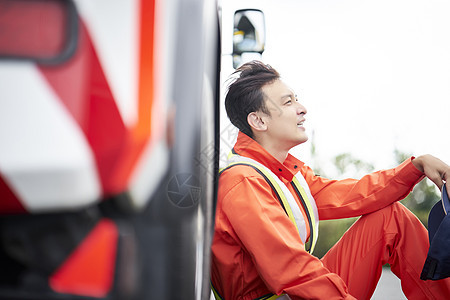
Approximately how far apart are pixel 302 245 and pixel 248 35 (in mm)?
931

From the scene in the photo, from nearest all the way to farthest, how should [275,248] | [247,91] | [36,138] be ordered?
[36,138]
[275,248]
[247,91]

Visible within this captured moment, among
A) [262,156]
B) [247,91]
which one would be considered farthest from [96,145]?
[247,91]

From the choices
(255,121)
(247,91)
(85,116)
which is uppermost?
(85,116)

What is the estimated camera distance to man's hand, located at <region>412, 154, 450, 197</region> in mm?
1472

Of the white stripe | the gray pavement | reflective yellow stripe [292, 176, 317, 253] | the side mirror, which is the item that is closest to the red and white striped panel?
the white stripe

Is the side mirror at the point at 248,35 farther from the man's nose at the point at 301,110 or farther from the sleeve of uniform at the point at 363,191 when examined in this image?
the sleeve of uniform at the point at 363,191

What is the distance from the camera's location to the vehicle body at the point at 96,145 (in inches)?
18.5

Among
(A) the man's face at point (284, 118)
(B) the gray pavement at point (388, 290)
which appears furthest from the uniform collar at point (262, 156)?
(B) the gray pavement at point (388, 290)

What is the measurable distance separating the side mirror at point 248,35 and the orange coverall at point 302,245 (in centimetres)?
37

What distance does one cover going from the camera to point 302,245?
123 cm

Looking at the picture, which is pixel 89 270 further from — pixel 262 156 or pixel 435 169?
pixel 435 169

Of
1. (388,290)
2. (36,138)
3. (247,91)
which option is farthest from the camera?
(388,290)

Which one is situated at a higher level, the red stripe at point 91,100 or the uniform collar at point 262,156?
the red stripe at point 91,100

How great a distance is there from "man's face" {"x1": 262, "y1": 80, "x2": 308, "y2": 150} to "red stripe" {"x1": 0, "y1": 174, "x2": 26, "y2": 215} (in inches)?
49.9
